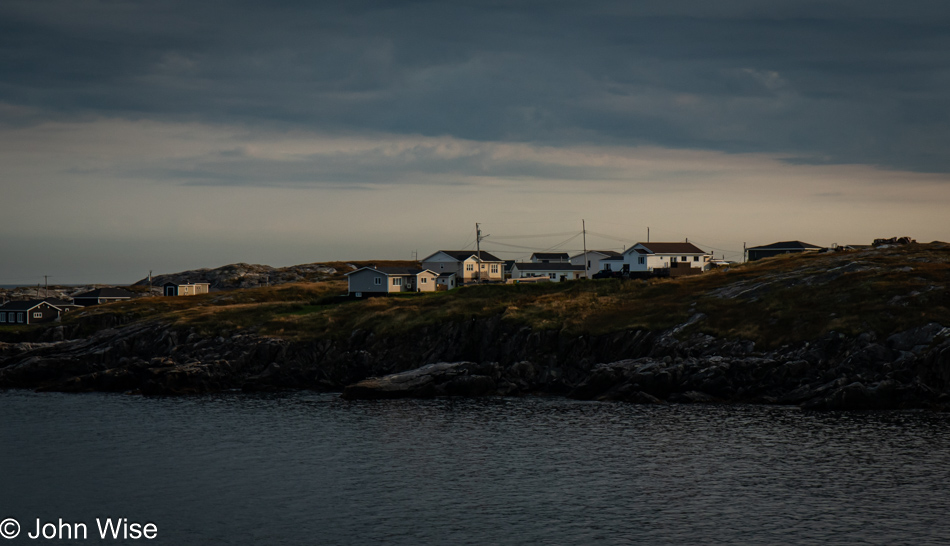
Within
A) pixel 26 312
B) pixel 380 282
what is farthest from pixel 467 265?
pixel 26 312

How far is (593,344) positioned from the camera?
97.2 metres

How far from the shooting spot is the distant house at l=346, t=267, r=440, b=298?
154m

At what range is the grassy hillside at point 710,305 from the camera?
89125 mm

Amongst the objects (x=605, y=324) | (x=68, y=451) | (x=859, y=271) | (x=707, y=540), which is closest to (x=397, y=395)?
(x=605, y=324)

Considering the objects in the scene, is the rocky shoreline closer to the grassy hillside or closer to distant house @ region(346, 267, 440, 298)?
the grassy hillside

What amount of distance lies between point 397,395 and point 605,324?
28269 millimetres

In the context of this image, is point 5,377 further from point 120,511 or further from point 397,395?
point 120,511

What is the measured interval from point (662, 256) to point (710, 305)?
2381 inches

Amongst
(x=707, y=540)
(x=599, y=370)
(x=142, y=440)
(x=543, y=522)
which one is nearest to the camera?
(x=707, y=540)

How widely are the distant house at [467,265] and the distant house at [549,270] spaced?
4496 mm

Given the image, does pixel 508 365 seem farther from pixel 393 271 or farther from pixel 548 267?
pixel 548 267

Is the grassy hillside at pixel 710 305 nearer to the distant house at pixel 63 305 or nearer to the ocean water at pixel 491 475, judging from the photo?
the ocean water at pixel 491 475

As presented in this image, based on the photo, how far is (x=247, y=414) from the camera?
81.2 meters

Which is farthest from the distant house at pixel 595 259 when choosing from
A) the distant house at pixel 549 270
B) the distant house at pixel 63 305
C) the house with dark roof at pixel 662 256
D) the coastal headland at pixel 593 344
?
the distant house at pixel 63 305
